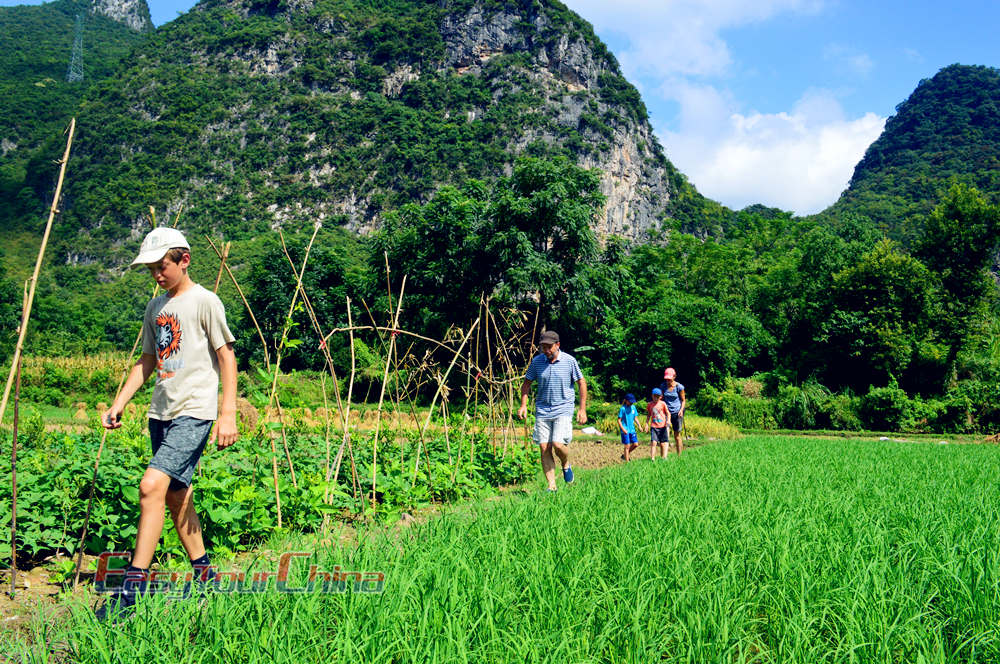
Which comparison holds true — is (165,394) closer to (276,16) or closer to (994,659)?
(994,659)

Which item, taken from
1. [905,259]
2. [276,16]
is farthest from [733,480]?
[276,16]

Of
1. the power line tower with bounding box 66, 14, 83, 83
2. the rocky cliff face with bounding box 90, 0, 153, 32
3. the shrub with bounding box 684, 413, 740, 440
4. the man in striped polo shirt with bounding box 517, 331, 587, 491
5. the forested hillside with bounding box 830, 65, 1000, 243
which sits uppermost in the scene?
the rocky cliff face with bounding box 90, 0, 153, 32

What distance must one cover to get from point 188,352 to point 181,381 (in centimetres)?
15

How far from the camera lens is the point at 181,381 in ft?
10.4

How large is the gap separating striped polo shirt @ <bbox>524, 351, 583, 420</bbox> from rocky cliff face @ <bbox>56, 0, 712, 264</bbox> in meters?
81.8

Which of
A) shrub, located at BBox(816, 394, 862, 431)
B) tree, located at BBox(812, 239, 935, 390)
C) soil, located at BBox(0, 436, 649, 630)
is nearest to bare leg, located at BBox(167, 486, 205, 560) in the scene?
soil, located at BBox(0, 436, 649, 630)

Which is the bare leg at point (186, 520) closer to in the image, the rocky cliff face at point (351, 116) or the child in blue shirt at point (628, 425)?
the child in blue shirt at point (628, 425)

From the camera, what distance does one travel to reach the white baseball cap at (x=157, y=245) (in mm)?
3121

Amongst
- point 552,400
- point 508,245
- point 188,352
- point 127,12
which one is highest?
point 127,12

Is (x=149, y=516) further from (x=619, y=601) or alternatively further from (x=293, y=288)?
(x=293, y=288)

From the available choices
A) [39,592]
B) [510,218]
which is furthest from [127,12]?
[39,592]

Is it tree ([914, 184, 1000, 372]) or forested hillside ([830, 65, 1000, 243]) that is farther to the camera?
forested hillside ([830, 65, 1000, 243])

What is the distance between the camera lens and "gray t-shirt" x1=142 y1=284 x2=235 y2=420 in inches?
124

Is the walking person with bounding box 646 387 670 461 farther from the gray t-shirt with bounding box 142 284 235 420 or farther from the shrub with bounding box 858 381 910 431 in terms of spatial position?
the shrub with bounding box 858 381 910 431
